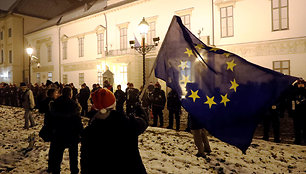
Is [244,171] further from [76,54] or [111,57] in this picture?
[76,54]

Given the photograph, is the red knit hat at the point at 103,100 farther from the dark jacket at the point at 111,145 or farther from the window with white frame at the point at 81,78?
the window with white frame at the point at 81,78

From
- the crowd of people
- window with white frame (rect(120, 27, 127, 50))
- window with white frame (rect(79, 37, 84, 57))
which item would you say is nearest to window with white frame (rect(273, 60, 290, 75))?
the crowd of people

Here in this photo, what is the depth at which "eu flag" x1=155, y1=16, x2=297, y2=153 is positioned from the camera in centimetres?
342

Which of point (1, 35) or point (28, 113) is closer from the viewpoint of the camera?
point (28, 113)

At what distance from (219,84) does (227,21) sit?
13.8 m

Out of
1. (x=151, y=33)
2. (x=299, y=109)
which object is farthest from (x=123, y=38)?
(x=299, y=109)

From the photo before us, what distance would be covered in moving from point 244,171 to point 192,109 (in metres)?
2.08

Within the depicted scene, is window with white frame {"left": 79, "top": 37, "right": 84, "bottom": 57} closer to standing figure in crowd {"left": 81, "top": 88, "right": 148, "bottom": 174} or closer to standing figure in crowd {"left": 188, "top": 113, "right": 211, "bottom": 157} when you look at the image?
standing figure in crowd {"left": 188, "top": 113, "right": 211, "bottom": 157}

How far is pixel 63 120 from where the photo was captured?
13.5ft

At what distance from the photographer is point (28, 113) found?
30.4 ft

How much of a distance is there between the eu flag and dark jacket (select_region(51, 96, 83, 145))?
180 cm

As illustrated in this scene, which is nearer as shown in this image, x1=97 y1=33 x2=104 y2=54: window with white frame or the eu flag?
the eu flag

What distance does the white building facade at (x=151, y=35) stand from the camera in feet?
46.4

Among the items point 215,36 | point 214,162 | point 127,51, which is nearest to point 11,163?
point 214,162
